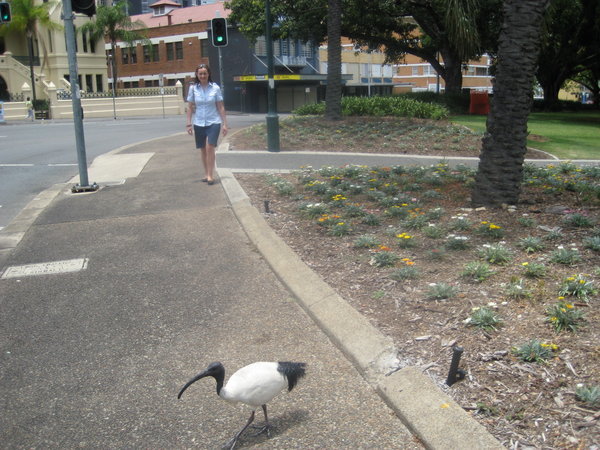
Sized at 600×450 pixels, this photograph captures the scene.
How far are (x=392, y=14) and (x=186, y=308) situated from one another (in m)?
25.3

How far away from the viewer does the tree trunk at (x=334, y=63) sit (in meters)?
17.5

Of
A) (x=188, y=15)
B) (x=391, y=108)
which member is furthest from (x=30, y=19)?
(x=391, y=108)

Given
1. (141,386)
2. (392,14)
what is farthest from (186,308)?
(392,14)

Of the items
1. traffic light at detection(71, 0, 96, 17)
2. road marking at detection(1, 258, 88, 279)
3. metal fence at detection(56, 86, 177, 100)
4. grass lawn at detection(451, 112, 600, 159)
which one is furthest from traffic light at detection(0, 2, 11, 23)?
metal fence at detection(56, 86, 177, 100)

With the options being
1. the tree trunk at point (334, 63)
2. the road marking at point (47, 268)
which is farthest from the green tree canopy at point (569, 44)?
the road marking at point (47, 268)

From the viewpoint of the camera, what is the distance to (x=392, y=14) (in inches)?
1073

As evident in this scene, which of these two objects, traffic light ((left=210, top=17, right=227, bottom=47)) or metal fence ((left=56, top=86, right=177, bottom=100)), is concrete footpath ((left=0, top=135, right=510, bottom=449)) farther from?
metal fence ((left=56, top=86, right=177, bottom=100))

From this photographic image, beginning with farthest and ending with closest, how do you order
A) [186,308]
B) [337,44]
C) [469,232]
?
[337,44], [469,232], [186,308]

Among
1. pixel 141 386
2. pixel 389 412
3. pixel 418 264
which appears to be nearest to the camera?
pixel 389 412

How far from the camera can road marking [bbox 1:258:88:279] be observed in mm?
5762

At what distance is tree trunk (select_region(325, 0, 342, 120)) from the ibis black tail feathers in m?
15.2

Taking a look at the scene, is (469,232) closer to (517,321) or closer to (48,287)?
(517,321)

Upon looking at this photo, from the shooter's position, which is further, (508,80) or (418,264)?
(508,80)

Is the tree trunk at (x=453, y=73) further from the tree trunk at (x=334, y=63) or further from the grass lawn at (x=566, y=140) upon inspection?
the tree trunk at (x=334, y=63)
